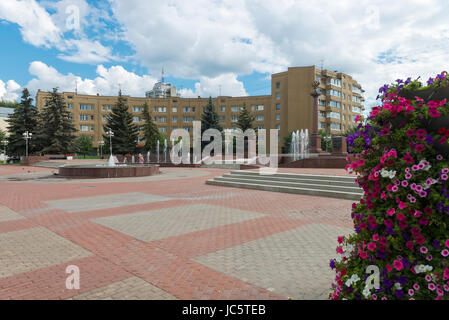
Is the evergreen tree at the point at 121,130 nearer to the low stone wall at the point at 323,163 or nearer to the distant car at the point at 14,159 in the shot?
the distant car at the point at 14,159

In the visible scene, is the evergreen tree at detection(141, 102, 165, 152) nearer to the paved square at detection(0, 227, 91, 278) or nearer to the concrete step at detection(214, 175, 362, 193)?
the concrete step at detection(214, 175, 362, 193)

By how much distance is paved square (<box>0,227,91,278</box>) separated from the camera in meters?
4.25

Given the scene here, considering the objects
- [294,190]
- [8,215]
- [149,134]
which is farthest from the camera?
[149,134]

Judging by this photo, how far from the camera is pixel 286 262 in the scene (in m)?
4.32

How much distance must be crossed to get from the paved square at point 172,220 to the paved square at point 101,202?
1.75m

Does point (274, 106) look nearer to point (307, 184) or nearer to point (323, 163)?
point (323, 163)

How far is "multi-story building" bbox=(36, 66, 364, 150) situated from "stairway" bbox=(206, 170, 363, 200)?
51988 mm

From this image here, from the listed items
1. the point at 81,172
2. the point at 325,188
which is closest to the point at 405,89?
the point at 325,188

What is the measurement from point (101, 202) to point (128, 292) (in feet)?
23.6

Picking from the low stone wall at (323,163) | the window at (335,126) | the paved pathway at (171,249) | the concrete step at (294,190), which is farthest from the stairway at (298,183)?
the window at (335,126)

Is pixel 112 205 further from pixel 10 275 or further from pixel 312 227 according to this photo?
pixel 312 227

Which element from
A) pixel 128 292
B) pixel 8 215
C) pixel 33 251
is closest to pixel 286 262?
pixel 128 292

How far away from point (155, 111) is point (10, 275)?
78863 mm
